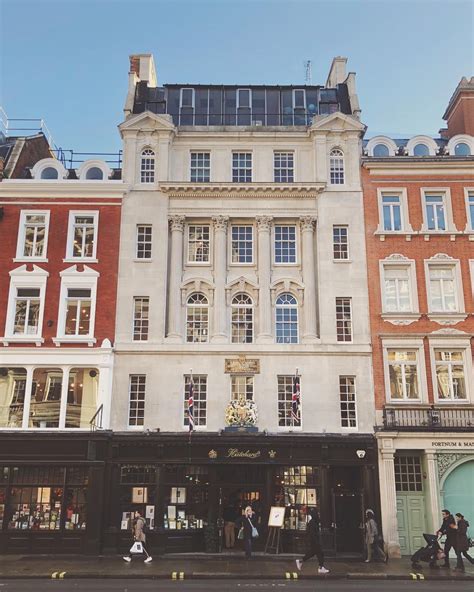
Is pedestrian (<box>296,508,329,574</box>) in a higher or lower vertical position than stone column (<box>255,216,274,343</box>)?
lower

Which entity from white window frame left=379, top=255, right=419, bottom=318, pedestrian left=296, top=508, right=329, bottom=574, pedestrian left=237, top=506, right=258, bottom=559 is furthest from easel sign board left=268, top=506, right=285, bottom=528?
white window frame left=379, top=255, right=419, bottom=318

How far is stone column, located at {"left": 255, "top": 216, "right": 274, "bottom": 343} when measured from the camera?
2983 centimetres

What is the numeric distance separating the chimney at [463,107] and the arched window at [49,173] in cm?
2209

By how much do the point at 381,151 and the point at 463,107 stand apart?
6.13m

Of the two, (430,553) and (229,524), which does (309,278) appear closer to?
(229,524)

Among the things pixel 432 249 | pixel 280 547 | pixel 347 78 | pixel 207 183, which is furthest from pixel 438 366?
pixel 347 78

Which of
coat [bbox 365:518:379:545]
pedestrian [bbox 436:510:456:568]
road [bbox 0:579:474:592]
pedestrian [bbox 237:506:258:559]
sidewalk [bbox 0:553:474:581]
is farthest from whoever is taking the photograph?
coat [bbox 365:518:379:545]

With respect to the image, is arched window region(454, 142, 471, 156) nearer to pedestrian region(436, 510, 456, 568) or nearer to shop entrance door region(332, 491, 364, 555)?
shop entrance door region(332, 491, 364, 555)

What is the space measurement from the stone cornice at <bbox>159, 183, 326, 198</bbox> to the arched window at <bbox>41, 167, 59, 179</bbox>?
5.62 meters

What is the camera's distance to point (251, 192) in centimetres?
3155

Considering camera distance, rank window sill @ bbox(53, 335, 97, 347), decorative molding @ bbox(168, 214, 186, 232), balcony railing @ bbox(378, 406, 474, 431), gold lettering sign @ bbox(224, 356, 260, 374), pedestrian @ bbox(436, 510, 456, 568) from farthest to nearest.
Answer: decorative molding @ bbox(168, 214, 186, 232) → window sill @ bbox(53, 335, 97, 347) → gold lettering sign @ bbox(224, 356, 260, 374) → balcony railing @ bbox(378, 406, 474, 431) → pedestrian @ bbox(436, 510, 456, 568)

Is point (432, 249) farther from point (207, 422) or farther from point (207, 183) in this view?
point (207, 422)

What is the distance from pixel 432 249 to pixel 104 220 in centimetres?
1623

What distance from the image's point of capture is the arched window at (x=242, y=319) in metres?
30.2
